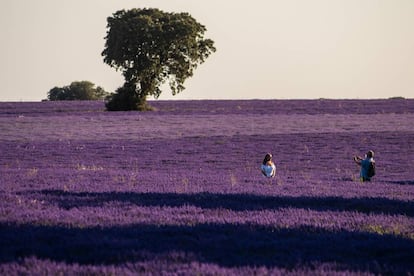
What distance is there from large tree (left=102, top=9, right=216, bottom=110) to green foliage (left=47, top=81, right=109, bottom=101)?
5887cm

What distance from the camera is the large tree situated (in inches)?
2290

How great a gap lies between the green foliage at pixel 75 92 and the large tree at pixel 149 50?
58869 mm

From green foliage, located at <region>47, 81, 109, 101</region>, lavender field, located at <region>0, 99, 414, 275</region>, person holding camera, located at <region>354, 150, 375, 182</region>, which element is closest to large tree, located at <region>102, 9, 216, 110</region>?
lavender field, located at <region>0, 99, 414, 275</region>

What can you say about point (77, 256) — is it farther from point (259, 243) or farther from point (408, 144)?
point (408, 144)

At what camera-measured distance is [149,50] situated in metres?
59.3

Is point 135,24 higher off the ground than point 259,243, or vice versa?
point 135,24

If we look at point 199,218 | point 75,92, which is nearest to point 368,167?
point 199,218

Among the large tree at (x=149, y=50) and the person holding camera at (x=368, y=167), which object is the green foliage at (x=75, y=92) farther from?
the person holding camera at (x=368, y=167)

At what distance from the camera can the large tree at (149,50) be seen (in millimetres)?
58156

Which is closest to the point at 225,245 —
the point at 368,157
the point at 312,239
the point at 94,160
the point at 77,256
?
the point at 312,239

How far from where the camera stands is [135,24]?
5838cm

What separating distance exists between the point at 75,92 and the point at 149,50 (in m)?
65.0

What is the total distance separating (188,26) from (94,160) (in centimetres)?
3580

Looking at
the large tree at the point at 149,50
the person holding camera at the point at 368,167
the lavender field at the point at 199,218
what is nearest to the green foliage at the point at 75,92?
the large tree at the point at 149,50
